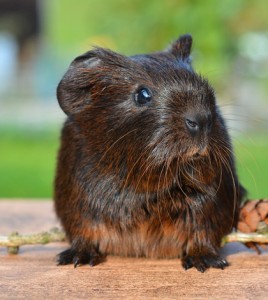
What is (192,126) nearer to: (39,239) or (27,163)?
(39,239)

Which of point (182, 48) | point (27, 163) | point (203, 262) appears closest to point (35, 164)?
point (27, 163)

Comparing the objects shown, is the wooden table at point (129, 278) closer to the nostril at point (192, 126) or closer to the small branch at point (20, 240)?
the small branch at point (20, 240)

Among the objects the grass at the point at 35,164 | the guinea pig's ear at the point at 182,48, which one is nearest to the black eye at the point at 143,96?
the guinea pig's ear at the point at 182,48

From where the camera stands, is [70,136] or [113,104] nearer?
[113,104]

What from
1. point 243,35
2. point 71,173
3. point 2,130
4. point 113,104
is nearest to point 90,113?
point 113,104

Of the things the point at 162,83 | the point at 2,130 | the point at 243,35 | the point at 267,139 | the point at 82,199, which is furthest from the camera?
the point at 243,35

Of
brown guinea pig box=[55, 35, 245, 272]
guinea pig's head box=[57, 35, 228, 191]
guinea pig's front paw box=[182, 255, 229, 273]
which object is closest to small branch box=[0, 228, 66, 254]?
brown guinea pig box=[55, 35, 245, 272]

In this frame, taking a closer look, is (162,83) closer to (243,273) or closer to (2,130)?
(243,273)
